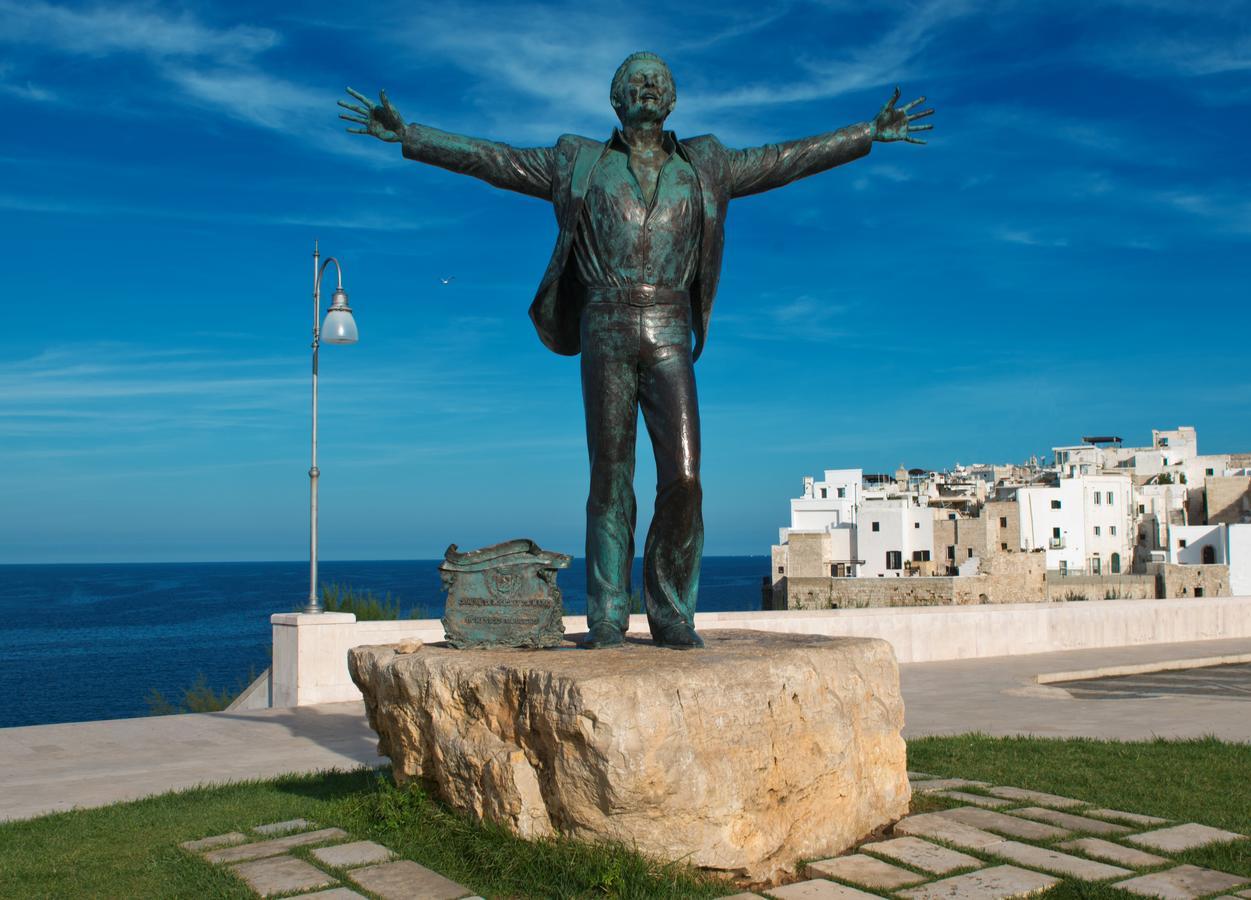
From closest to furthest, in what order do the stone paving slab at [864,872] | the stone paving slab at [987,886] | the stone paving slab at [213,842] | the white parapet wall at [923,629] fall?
the stone paving slab at [987,886] → the stone paving slab at [864,872] → the stone paving slab at [213,842] → the white parapet wall at [923,629]

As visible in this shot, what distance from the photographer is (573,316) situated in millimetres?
6168

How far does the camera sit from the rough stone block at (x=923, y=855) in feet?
15.6

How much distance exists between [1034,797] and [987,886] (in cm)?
172

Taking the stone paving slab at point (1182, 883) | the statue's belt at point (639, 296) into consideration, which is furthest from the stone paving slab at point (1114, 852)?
the statue's belt at point (639, 296)

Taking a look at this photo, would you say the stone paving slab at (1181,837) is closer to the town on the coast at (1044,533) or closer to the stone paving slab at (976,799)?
the stone paving slab at (976,799)

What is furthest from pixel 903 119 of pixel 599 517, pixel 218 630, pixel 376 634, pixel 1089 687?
pixel 218 630

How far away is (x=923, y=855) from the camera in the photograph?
492 centimetres

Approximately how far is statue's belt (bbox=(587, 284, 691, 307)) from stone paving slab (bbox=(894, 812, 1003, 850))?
2.73 meters

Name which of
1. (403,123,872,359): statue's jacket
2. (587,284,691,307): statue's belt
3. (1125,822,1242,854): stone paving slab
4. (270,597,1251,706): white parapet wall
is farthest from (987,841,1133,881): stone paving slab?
(270,597,1251,706): white parapet wall

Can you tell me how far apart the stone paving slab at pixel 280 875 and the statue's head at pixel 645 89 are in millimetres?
3793

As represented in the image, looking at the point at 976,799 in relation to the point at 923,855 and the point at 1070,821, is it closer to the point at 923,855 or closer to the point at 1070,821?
the point at 1070,821

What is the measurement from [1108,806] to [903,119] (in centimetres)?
369

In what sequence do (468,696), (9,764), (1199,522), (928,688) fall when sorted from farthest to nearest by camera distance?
(1199,522), (928,688), (9,764), (468,696)

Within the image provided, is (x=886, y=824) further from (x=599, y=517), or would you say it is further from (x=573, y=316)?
(x=573, y=316)
